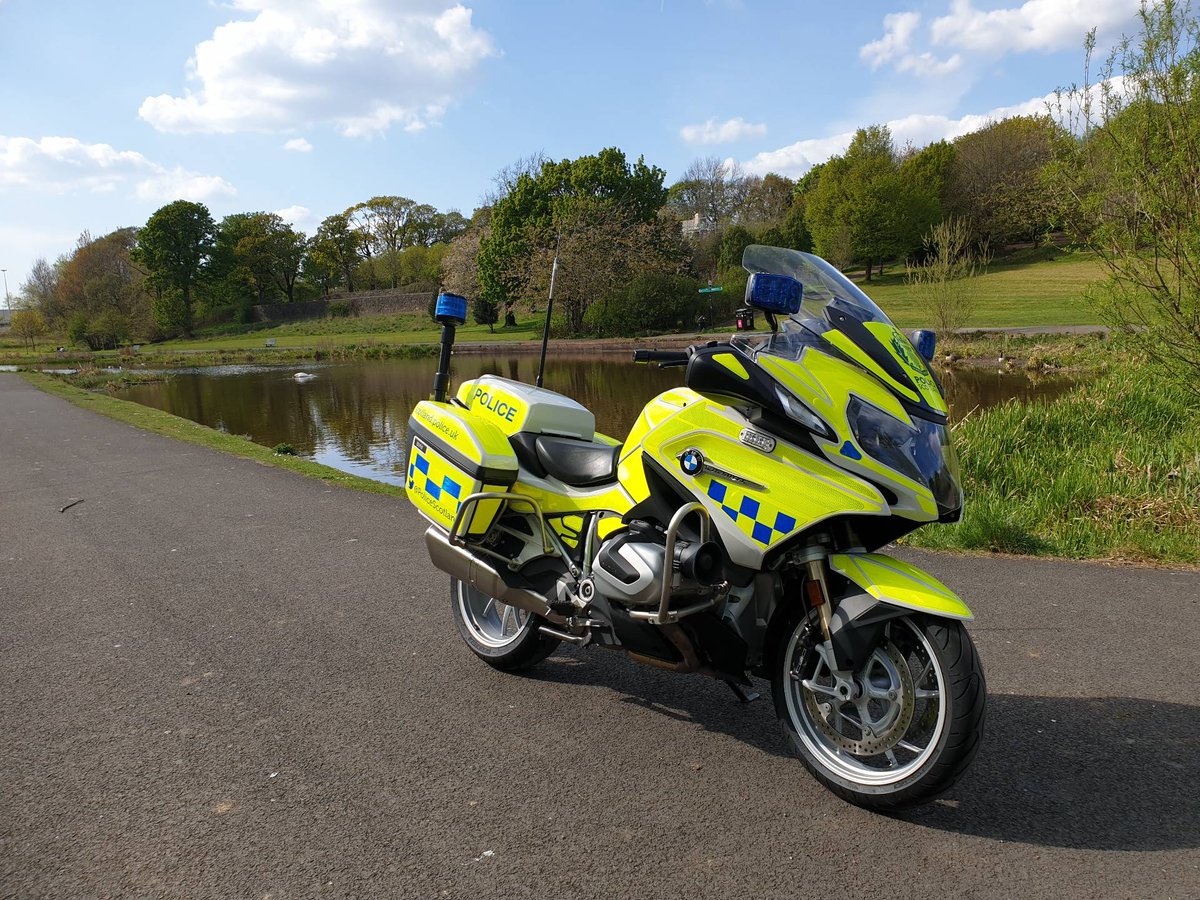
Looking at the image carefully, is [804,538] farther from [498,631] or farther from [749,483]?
[498,631]

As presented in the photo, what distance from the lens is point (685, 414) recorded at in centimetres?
331

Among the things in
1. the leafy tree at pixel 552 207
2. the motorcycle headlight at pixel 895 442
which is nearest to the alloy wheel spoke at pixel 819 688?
the motorcycle headlight at pixel 895 442

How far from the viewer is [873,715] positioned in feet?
10.2

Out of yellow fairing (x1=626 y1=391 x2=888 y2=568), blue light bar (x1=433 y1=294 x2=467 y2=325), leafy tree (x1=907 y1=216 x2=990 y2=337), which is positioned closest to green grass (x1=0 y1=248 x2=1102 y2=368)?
leafy tree (x1=907 y1=216 x2=990 y2=337)

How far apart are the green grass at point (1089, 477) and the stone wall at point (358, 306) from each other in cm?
6772

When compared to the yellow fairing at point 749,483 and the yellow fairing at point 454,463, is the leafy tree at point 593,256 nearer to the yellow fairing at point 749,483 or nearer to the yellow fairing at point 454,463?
the yellow fairing at point 454,463

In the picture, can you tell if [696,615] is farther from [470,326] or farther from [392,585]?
[470,326]

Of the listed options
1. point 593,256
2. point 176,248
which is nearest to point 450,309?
point 593,256

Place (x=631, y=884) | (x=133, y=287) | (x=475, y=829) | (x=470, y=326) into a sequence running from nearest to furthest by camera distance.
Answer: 1. (x=631, y=884)
2. (x=475, y=829)
3. (x=470, y=326)
4. (x=133, y=287)

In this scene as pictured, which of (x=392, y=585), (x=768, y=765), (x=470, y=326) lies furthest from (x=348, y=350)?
(x=768, y=765)

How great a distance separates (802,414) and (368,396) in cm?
2380

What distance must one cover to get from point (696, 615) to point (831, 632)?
0.54m

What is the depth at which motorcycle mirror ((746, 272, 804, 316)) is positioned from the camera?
3.01 m

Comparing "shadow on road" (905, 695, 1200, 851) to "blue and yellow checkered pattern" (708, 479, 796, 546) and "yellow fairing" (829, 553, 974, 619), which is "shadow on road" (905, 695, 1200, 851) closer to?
"yellow fairing" (829, 553, 974, 619)
